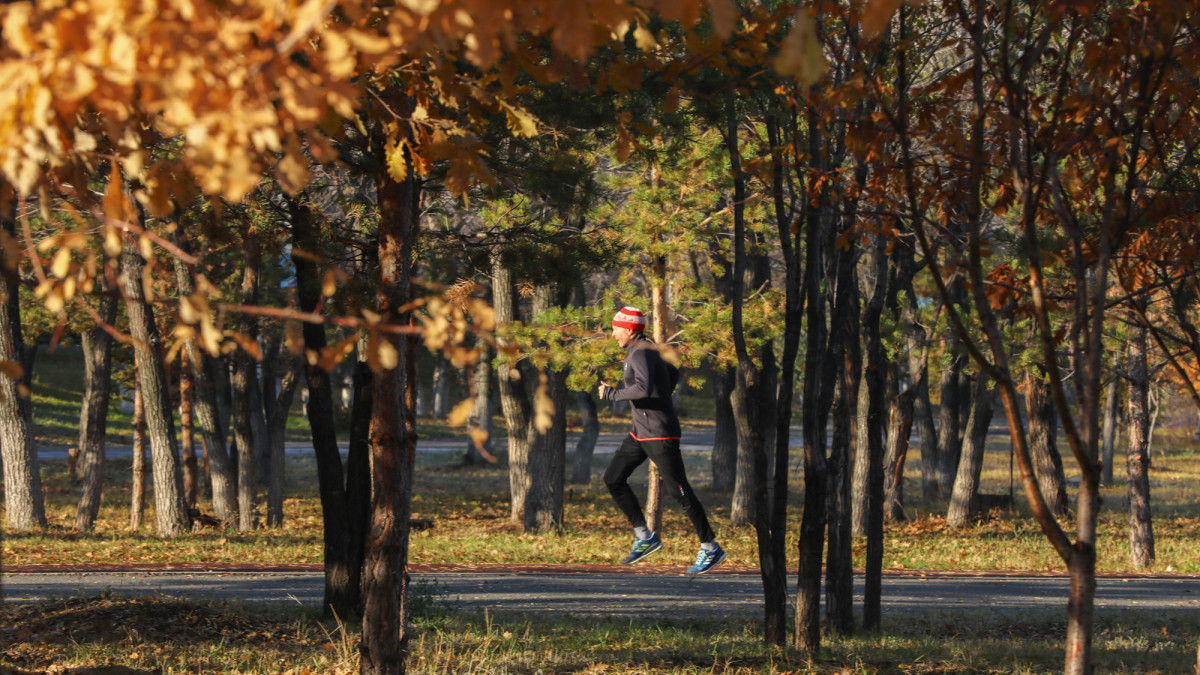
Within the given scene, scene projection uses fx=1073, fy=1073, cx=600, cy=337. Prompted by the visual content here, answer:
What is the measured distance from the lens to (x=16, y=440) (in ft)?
53.9

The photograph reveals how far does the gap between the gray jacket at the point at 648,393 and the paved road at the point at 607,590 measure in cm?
245

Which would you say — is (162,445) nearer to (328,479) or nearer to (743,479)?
(328,479)

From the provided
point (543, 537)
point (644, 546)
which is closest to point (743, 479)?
point (543, 537)

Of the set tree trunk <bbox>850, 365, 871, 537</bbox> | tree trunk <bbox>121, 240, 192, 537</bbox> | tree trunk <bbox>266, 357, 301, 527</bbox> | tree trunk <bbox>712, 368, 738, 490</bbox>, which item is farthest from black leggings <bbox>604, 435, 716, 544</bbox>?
tree trunk <bbox>712, 368, 738, 490</bbox>

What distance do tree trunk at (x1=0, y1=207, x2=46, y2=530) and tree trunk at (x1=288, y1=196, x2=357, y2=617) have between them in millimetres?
8679

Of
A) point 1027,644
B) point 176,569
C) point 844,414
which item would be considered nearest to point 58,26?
point 844,414

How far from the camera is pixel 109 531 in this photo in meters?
17.9

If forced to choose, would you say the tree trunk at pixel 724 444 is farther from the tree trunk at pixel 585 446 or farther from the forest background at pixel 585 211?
the forest background at pixel 585 211

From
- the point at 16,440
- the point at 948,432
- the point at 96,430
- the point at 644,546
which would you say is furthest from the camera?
the point at 948,432

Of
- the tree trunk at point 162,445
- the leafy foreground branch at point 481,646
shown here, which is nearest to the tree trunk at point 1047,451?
the leafy foreground branch at point 481,646

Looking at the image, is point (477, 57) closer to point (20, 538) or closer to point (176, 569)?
point (176, 569)

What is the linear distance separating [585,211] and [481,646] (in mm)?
5267

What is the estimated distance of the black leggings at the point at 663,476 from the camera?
8.07m

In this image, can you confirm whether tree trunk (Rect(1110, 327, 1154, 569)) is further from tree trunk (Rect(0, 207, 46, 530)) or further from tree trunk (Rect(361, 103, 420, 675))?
tree trunk (Rect(0, 207, 46, 530))
